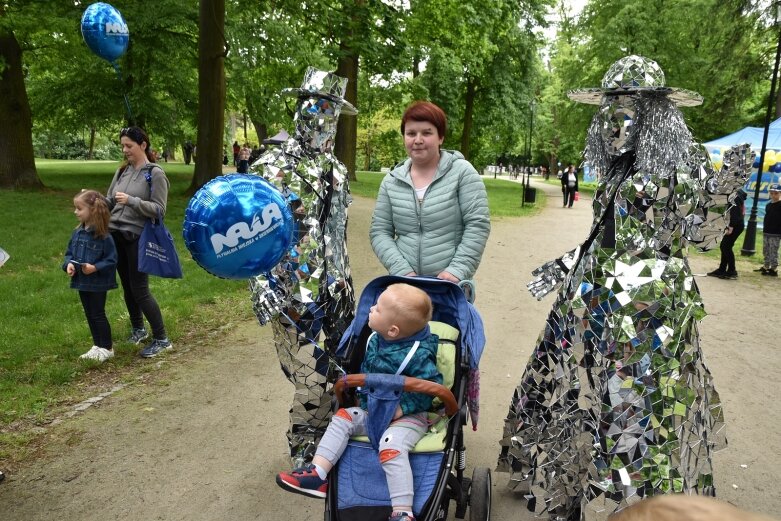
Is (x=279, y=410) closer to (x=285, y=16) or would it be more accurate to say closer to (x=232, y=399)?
(x=232, y=399)

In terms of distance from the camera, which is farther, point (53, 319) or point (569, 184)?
point (569, 184)

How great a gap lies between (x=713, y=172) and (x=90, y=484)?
11.9 ft

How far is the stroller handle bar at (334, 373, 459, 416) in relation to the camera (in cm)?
244

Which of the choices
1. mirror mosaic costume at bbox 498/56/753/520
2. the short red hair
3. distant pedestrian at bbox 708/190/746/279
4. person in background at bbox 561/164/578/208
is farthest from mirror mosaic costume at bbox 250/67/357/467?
person in background at bbox 561/164/578/208

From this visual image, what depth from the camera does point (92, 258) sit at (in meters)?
4.69

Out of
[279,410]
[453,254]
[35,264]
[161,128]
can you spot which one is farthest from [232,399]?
[161,128]

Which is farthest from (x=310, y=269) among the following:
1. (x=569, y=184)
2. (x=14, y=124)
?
(x=569, y=184)

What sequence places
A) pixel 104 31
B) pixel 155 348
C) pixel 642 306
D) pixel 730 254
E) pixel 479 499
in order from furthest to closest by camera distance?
1. pixel 730 254
2. pixel 104 31
3. pixel 155 348
4. pixel 479 499
5. pixel 642 306

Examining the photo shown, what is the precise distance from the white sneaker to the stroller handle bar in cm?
334

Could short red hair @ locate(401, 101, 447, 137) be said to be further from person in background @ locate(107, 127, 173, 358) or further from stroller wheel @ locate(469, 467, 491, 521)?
person in background @ locate(107, 127, 173, 358)

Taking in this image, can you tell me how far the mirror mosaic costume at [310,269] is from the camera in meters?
3.05

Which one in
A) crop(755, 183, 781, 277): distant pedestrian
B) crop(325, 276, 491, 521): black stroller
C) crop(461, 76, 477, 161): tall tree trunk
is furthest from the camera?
crop(461, 76, 477, 161): tall tree trunk

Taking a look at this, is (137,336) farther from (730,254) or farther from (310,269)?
(730,254)

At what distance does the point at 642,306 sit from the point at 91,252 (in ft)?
13.6
